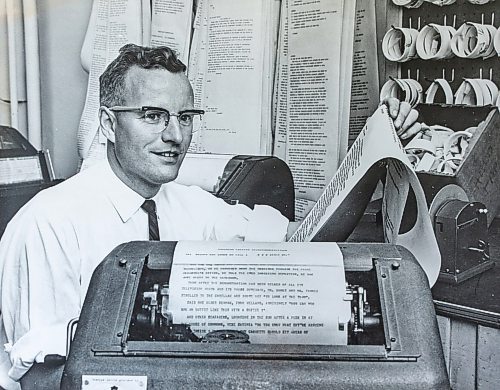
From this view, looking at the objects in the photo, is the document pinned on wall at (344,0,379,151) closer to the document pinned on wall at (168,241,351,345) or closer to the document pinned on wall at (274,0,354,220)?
the document pinned on wall at (274,0,354,220)

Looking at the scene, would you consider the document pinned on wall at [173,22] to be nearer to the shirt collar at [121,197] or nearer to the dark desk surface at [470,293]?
the shirt collar at [121,197]

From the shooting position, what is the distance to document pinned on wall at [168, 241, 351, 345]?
1105 mm

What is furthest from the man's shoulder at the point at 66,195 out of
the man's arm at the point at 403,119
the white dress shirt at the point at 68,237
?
the man's arm at the point at 403,119

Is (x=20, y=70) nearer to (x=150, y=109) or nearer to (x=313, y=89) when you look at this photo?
(x=150, y=109)

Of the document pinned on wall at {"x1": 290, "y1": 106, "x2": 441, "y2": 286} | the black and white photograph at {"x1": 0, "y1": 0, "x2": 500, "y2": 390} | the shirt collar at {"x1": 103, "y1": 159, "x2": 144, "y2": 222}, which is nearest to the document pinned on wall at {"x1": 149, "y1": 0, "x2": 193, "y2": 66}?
the black and white photograph at {"x1": 0, "y1": 0, "x2": 500, "y2": 390}

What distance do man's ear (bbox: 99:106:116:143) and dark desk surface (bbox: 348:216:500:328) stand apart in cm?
56

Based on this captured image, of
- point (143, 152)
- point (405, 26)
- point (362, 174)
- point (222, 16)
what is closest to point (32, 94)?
point (143, 152)

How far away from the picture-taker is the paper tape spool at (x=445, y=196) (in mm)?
1445

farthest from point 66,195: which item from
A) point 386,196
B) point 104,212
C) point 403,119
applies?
point 403,119

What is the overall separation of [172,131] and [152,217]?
0.72 feet

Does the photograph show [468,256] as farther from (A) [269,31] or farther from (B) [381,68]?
(A) [269,31]

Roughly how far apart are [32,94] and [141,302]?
2.35 ft

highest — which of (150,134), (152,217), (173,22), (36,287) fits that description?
(173,22)

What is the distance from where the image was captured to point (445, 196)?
146 centimetres
